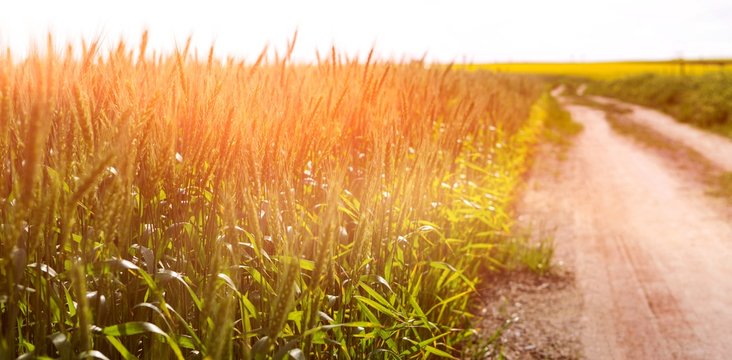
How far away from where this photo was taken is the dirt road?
3932mm

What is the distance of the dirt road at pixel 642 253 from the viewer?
3.93 metres

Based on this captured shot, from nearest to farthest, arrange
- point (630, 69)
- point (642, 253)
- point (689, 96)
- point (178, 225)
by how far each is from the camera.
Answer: point (178, 225), point (642, 253), point (689, 96), point (630, 69)

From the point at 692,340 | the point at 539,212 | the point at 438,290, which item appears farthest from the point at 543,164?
the point at 438,290

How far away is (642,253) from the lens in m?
5.64

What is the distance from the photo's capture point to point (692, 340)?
12.8 feet

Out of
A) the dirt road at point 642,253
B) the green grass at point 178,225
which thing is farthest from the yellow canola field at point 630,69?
→ the green grass at point 178,225

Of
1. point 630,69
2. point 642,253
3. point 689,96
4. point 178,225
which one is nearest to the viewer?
point 178,225

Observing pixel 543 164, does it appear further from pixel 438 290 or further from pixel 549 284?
pixel 438 290

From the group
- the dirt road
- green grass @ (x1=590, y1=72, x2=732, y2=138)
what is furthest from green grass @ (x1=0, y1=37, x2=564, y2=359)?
green grass @ (x1=590, y1=72, x2=732, y2=138)

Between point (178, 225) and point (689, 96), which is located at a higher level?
point (178, 225)

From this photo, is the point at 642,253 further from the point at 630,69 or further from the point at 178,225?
the point at 630,69

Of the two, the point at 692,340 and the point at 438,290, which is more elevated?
the point at 438,290

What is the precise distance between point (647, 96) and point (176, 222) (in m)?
26.9

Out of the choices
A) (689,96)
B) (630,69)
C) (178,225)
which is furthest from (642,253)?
(630,69)
